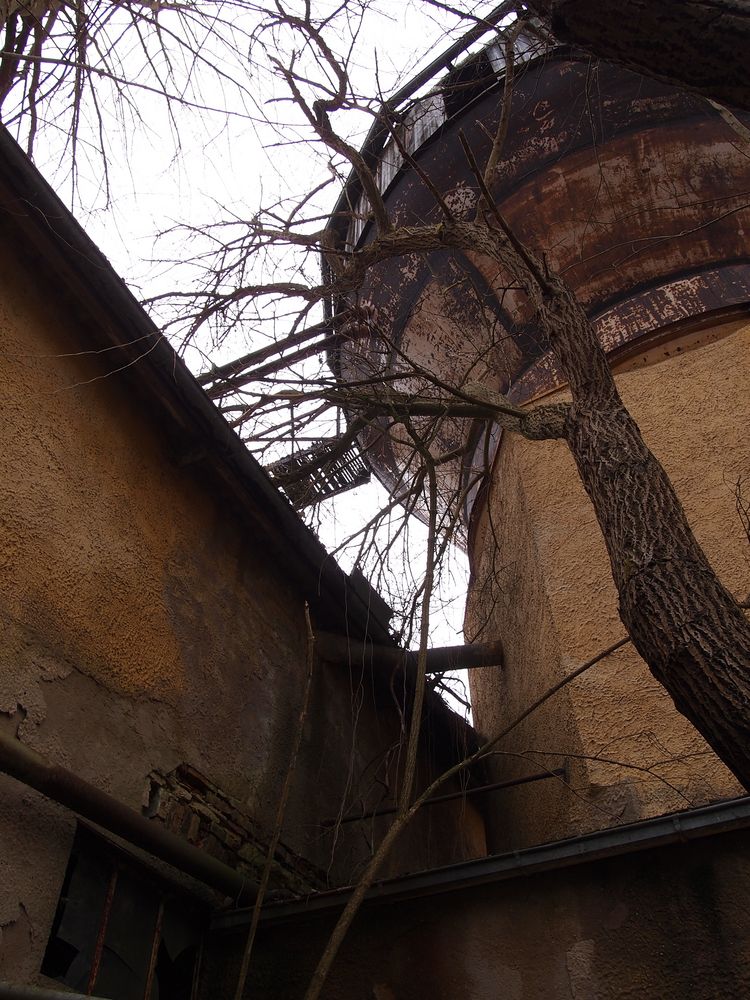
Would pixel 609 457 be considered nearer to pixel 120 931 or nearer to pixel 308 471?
pixel 120 931

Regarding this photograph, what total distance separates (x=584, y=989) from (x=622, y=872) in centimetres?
41

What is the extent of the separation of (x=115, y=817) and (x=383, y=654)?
2518 mm

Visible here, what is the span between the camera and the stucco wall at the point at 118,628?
3477 mm

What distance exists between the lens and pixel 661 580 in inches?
113

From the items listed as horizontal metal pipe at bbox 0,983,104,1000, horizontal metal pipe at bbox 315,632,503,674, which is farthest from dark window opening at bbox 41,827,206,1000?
horizontal metal pipe at bbox 315,632,503,674

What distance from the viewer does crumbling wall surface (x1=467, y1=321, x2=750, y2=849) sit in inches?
173

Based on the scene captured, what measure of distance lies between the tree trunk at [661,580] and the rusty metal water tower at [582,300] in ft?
5.48

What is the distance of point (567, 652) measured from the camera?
5.04 m

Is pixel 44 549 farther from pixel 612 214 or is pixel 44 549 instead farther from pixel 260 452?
pixel 612 214

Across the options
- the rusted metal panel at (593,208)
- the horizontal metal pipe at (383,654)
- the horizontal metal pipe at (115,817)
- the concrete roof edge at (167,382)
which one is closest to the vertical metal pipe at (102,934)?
the horizontal metal pipe at (115,817)

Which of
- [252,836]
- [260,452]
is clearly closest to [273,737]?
[252,836]

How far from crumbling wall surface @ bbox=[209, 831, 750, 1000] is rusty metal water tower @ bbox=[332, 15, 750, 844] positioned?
1.38 meters

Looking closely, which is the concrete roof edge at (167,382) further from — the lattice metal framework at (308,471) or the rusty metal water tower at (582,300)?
the rusty metal water tower at (582,300)

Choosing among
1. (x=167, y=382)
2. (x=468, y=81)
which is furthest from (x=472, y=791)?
(x=468, y=81)
